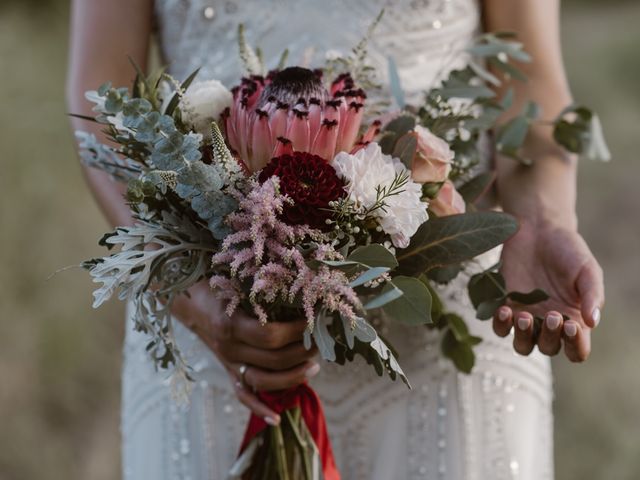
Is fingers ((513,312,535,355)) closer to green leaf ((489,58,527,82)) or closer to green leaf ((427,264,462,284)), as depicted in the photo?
green leaf ((427,264,462,284))

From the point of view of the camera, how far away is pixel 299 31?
1341 mm

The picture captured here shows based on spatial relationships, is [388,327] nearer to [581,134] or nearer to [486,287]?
[486,287]

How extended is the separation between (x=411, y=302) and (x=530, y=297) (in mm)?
248

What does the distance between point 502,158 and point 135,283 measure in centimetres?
68

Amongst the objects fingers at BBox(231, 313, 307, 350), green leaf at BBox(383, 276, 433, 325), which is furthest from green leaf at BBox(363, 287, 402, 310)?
fingers at BBox(231, 313, 307, 350)

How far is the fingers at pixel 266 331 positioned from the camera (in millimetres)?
992

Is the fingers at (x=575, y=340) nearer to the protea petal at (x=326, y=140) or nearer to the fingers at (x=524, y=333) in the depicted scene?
the fingers at (x=524, y=333)

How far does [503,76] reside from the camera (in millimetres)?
1457

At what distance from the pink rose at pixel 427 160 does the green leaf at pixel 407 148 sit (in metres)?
0.01

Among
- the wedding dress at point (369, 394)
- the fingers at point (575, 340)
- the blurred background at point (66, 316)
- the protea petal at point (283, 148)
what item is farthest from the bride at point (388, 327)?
the blurred background at point (66, 316)

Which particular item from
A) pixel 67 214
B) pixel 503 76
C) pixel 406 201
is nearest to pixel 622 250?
pixel 67 214

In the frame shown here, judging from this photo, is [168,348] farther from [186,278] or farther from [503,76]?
[503,76]

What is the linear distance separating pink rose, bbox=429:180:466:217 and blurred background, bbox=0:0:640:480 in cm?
232

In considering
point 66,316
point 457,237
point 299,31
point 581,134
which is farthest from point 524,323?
point 66,316
